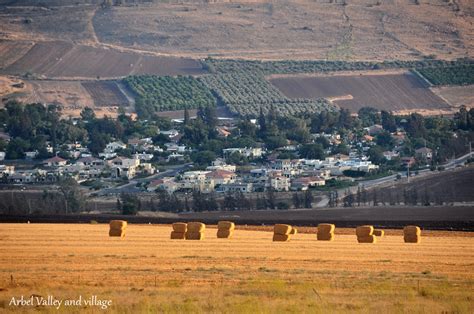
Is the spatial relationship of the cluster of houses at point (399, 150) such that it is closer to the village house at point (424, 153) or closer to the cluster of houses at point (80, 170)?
the village house at point (424, 153)

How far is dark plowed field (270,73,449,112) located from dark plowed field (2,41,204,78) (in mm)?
13864

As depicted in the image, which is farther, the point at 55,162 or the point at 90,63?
the point at 90,63

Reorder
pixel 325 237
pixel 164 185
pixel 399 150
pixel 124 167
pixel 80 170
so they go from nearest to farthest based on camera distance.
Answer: pixel 325 237
pixel 164 185
pixel 124 167
pixel 80 170
pixel 399 150

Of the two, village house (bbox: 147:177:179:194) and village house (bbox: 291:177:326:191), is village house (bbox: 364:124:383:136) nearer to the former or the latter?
village house (bbox: 291:177:326:191)

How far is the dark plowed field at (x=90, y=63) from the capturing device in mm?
166125

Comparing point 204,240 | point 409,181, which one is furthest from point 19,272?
point 409,181

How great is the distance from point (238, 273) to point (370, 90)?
121465 millimetres

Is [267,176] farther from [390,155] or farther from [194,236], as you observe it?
[194,236]

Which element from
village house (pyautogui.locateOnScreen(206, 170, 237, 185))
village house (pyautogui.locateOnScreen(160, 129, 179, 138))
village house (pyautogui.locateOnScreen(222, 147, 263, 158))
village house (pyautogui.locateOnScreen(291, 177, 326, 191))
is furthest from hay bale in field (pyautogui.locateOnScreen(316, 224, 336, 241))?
village house (pyautogui.locateOnScreen(160, 129, 179, 138))

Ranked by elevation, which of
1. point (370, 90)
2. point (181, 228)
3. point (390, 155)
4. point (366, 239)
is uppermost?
point (181, 228)

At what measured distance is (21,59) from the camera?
17400 centimetres

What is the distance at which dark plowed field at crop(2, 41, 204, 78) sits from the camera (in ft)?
545

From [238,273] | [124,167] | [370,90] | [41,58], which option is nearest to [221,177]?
[124,167]

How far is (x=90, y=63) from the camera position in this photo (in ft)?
562
